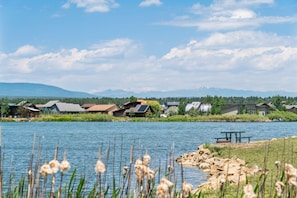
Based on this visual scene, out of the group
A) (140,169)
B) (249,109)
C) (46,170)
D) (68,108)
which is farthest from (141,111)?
(46,170)

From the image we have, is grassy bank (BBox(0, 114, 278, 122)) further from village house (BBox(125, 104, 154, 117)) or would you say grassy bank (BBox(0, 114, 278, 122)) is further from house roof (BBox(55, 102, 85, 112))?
house roof (BBox(55, 102, 85, 112))

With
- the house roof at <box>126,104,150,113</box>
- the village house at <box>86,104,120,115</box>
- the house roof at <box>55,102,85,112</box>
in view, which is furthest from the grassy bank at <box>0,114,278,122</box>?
the house roof at <box>55,102,85,112</box>

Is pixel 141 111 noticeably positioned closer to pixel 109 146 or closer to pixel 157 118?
pixel 157 118

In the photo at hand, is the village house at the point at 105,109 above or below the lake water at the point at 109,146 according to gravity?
above

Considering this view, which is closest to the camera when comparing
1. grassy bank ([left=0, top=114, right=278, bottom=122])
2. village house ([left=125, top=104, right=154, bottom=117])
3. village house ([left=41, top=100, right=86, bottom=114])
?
grassy bank ([left=0, top=114, right=278, bottom=122])

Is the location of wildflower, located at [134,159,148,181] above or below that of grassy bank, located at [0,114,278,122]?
above

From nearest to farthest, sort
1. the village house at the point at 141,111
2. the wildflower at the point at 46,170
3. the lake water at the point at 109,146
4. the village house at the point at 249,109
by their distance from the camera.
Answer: the wildflower at the point at 46,170 < the lake water at the point at 109,146 < the village house at the point at 141,111 < the village house at the point at 249,109

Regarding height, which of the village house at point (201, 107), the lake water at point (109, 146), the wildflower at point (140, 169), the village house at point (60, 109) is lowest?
the lake water at point (109, 146)

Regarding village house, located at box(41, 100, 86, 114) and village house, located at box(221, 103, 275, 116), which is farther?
village house, located at box(41, 100, 86, 114)

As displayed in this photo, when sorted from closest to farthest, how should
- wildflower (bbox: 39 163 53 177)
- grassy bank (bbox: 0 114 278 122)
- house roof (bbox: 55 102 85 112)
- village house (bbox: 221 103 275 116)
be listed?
wildflower (bbox: 39 163 53 177)
grassy bank (bbox: 0 114 278 122)
village house (bbox: 221 103 275 116)
house roof (bbox: 55 102 85 112)

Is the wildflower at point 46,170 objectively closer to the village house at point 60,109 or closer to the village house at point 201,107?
the village house at point 60,109

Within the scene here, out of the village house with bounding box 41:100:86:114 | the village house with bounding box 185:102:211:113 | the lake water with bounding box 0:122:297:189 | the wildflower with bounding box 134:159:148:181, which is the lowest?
the lake water with bounding box 0:122:297:189

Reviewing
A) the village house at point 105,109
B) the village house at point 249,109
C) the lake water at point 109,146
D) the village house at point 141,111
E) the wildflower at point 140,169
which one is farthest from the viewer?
the village house at point 249,109

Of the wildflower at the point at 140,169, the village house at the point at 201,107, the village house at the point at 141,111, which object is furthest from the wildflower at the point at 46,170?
the village house at the point at 201,107
